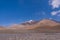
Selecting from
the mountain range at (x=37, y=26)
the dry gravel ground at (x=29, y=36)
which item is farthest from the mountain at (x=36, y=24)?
the dry gravel ground at (x=29, y=36)

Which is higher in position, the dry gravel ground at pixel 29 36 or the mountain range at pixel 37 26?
the mountain range at pixel 37 26

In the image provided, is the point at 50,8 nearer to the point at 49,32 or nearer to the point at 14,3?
the point at 49,32

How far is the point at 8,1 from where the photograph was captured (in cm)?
272

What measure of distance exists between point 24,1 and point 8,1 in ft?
1.03

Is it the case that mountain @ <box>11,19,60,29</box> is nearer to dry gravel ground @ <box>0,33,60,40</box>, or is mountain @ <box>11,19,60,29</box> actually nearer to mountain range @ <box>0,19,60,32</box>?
mountain range @ <box>0,19,60,32</box>

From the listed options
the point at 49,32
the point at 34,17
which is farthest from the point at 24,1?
the point at 49,32

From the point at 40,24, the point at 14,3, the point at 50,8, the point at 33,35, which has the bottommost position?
the point at 33,35

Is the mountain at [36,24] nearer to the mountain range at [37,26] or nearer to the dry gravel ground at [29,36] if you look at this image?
the mountain range at [37,26]

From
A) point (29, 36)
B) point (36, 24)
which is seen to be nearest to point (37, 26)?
point (36, 24)

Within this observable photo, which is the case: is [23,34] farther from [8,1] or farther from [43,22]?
[8,1]

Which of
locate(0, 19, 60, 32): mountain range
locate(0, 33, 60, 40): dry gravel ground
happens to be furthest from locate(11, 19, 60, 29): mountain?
locate(0, 33, 60, 40): dry gravel ground

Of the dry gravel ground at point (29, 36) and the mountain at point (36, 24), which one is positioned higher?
the mountain at point (36, 24)

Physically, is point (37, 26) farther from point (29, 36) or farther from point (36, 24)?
point (29, 36)

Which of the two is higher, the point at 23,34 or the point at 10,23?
the point at 10,23
